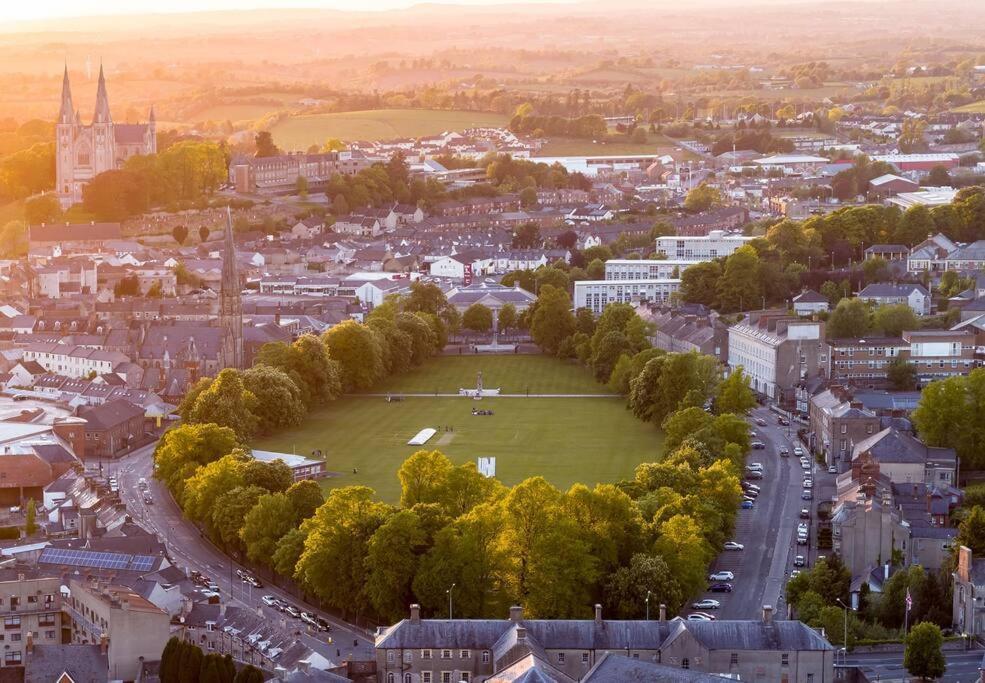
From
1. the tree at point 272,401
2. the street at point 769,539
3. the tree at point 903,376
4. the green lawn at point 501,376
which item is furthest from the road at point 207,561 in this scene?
the tree at point 903,376

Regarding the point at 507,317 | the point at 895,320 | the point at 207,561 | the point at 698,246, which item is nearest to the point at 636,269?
the point at 698,246

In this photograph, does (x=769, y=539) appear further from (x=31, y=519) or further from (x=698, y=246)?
(x=698, y=246)

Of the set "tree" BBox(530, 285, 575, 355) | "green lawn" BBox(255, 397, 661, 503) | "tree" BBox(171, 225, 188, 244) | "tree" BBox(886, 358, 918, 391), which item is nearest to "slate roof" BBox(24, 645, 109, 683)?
"green lawn" BBox(255, 397, 661, 503)

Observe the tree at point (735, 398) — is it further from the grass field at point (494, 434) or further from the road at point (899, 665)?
the road at point (899, 665)

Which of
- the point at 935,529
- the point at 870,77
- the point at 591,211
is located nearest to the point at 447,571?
the point at 935,529

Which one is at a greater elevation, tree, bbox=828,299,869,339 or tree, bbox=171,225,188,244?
tree, bbox=828,299,869,339

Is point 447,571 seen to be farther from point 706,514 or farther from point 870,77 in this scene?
point 870,77

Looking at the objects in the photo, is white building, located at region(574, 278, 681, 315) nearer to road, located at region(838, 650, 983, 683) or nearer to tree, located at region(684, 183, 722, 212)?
tree, located at region(684, 183, 722, 212)
